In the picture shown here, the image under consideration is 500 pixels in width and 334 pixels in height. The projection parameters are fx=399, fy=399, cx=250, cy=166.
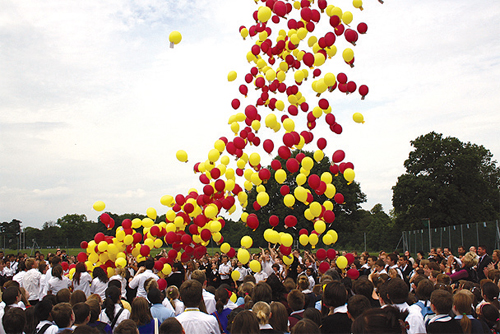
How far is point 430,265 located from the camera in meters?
6.97

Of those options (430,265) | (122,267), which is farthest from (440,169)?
(122,267)

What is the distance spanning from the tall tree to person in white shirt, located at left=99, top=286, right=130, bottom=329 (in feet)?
96.3

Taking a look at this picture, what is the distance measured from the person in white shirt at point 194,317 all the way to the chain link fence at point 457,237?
41.6ft

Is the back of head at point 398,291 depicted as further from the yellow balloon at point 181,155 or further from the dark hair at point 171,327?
the yellow balloon at point 181,155

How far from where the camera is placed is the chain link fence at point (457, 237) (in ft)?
45.9

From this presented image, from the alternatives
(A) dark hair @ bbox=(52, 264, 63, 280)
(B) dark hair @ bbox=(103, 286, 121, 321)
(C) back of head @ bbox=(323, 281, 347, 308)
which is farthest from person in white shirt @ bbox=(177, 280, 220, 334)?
(A) dark hair @ bbox=(52, 264, 63, 280)

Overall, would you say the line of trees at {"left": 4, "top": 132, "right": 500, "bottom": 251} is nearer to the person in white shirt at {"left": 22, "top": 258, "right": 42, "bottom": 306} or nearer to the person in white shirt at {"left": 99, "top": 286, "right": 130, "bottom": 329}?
the person in white shirt at {"left": 22, "top": 258, "right": 42, "bottom": 306}

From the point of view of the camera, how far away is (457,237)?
17047 mm

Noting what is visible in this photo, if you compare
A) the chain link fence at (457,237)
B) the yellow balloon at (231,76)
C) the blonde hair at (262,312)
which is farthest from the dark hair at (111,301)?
the chain link fence at (457,237)

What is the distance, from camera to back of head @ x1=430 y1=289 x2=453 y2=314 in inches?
136

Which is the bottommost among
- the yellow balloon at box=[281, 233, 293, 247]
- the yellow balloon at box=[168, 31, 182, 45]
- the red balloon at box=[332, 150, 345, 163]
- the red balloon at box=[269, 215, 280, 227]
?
the yellow balloon at box=[281, 233, 293, 247]

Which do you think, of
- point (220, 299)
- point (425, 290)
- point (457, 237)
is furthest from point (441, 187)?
point (220, 299)

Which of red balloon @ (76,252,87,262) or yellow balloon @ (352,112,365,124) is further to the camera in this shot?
red balloon @ (76,252,87,262)

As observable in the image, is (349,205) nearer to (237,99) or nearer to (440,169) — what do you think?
(440,169)
